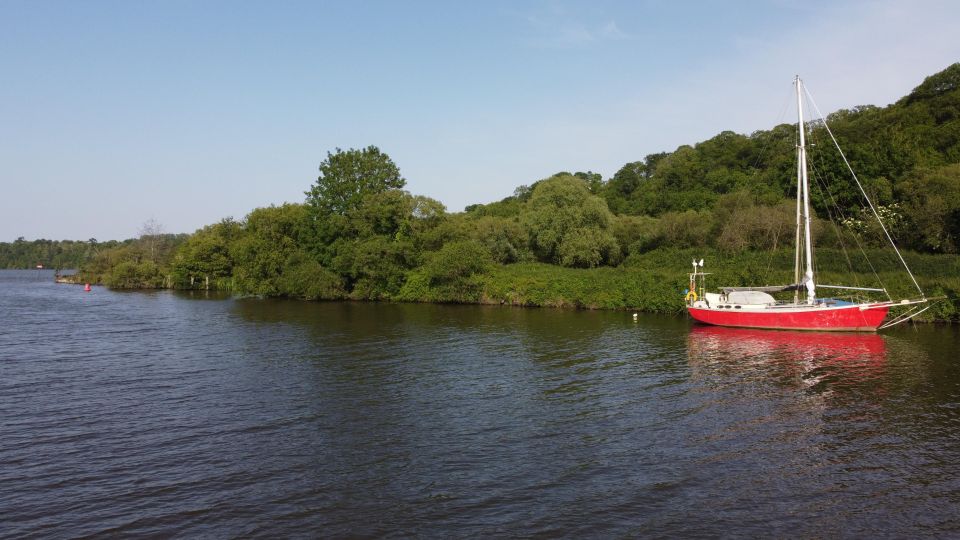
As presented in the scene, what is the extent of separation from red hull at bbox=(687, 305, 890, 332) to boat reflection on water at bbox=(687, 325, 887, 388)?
19.6 inches

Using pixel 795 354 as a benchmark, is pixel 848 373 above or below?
below

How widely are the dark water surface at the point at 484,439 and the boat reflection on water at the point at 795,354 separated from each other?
257 millimetres

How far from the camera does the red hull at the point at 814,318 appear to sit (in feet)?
137

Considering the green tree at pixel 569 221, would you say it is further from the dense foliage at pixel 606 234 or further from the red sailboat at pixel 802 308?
the red sailboat at pixel 802 308

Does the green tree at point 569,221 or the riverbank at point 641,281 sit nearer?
the riverbank at point 641,281

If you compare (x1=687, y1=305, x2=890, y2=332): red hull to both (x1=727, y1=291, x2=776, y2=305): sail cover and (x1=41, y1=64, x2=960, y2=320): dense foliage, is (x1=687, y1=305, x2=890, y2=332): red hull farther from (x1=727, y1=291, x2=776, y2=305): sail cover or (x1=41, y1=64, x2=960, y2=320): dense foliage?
(x1=41, y1=64, x2=960, y2=320): dense foliage

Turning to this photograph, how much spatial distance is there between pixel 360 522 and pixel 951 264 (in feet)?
185

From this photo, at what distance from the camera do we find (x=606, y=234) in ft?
246

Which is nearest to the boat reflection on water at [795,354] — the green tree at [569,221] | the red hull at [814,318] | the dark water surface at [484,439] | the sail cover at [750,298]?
the dark water surface at [484,439]

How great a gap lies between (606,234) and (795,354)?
134 feet

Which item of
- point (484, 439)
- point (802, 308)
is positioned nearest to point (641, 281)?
point (802, 308)

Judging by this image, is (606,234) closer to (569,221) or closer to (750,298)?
(569,221)

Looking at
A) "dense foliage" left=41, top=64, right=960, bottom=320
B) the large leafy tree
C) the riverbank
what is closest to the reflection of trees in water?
the riverbank

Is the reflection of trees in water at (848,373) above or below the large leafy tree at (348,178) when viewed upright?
below
